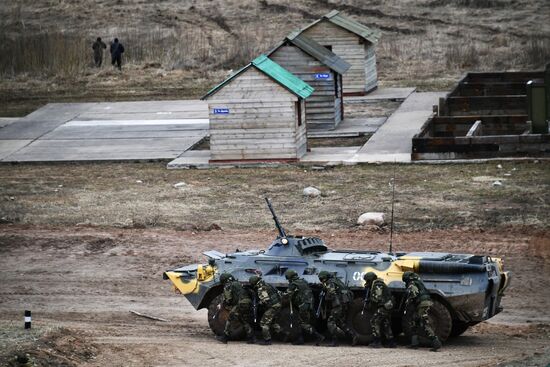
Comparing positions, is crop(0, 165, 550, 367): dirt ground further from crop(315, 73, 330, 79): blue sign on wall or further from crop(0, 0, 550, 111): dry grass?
crop(0, 0, 550, 111): dry grass

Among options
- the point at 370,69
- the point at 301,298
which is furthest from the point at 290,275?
the point at 370,69

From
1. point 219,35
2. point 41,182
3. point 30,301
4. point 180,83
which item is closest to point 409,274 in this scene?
point 30,301

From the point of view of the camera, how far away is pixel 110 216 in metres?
30.0

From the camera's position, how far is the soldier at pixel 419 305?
62.0ft

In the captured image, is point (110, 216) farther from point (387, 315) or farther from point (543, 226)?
point (387, 315)

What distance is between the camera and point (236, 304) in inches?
776

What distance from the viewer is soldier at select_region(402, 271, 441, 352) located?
18.9 m

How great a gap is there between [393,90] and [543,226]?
822 inches

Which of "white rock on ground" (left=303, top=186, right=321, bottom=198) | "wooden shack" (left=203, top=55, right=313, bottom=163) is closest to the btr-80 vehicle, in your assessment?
"white rock on ground" (left=303, top=186, right=321, bottom=198)

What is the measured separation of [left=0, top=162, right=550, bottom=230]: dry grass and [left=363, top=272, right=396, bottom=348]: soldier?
28.2 ft

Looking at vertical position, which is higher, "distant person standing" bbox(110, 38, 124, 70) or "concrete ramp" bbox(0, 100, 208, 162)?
"distant person standing" bbox(110, 38, 124, 70)

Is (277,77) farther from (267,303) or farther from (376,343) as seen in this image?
(376,343)

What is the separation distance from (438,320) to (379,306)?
0.90m

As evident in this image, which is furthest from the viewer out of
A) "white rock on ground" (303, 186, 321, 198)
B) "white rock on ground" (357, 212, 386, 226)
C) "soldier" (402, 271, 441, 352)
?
"white rock on ground" (303, 186, 321, 198)
